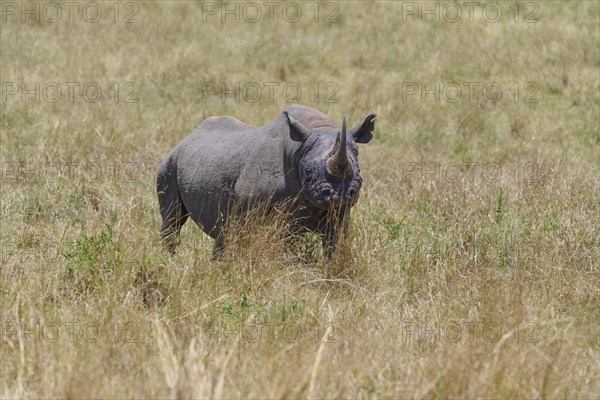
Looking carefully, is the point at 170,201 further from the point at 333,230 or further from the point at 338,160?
the point at 338,160

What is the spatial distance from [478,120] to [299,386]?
863 centimetres

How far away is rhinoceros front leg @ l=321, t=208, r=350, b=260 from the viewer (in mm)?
6246

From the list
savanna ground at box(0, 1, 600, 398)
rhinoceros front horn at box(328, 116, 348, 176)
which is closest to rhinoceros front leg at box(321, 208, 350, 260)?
savanna ground at box(0, 1, 600, 398)

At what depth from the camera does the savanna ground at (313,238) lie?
4.54 metres

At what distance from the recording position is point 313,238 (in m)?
6.78

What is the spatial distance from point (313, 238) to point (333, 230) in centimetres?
36

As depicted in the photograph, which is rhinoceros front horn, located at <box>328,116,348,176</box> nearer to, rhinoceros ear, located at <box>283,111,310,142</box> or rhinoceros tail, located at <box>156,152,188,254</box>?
rhinoceros ear, located at <box>283,111,310,142</box>

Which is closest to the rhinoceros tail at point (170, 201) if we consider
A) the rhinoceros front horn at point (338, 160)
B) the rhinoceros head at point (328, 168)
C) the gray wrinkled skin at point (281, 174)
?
the gray wrinkled skin at point (281, 174)

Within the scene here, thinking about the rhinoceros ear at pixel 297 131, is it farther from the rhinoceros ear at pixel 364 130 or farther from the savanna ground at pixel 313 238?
the savanna ground at pixel 313 238

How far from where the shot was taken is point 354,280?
6270mm

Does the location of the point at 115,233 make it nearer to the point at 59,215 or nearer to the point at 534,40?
the point at 59,215

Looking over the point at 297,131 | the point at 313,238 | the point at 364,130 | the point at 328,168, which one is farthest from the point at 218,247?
the point at 364,130

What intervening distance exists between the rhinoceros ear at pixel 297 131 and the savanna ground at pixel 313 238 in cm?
72

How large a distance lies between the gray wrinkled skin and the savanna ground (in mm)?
283
